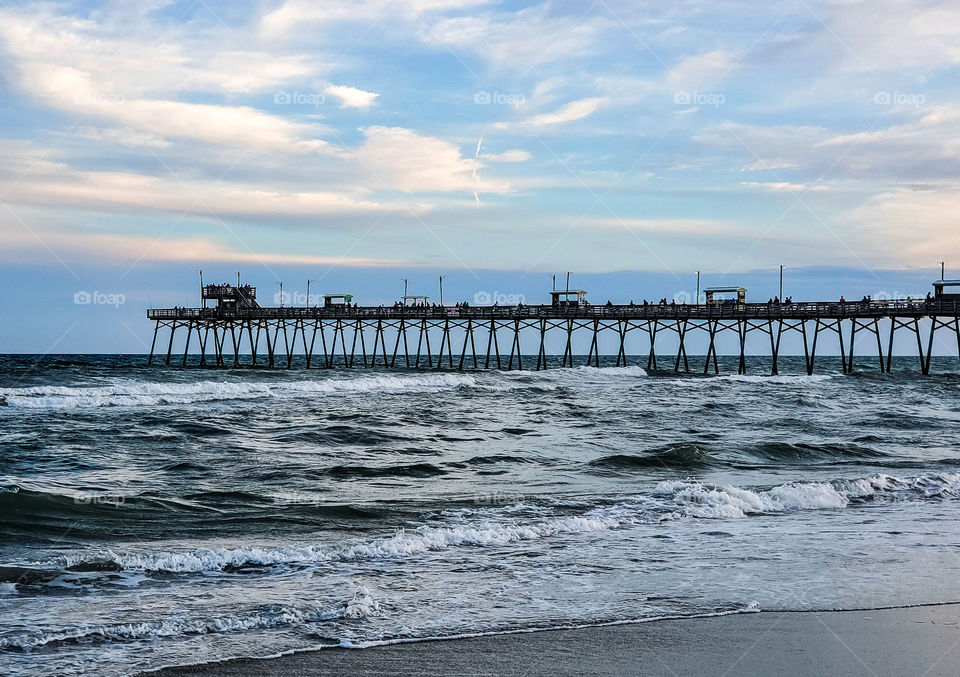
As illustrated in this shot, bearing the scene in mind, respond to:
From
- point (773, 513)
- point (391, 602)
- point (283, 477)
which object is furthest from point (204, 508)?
point (773, 513)

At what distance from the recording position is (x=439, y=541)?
10.9 metres

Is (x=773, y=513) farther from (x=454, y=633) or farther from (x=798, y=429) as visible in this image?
(x=798, y=429)

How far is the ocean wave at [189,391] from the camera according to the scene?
3353 cm

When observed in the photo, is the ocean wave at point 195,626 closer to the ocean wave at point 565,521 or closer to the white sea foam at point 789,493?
the ocean wave at point 565,521

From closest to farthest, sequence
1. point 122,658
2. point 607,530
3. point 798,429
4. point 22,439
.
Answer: point 122,658 → point 607,530 → point 22,439 → point 798,429

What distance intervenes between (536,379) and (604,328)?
375 inches

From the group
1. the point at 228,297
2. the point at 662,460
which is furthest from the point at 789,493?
the point at 228,297

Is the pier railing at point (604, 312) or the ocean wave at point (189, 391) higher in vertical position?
the pier railing at point (604, 312)

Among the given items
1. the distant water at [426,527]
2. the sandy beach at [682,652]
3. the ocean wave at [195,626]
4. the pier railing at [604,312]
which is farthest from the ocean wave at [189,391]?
the sandy beach at [682,652]

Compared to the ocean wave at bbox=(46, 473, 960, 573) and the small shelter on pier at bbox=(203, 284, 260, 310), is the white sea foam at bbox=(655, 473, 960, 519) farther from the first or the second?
the small shelter on pier at bbox=(203, 284, 260, 310)

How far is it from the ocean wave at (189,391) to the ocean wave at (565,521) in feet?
80.1

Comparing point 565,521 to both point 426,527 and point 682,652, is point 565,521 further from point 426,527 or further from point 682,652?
point 682,652

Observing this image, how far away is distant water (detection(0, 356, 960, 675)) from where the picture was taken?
7.71 m

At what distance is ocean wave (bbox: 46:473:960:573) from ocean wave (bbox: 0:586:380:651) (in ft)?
6.37
